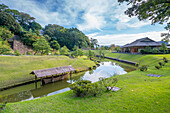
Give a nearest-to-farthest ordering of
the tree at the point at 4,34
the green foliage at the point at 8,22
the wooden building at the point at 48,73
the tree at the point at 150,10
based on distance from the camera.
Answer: the tree at the point at 150,10, the wooden building at the point at 48,73, the tree at the point at 4,34, the green foliage at the point at 8,22

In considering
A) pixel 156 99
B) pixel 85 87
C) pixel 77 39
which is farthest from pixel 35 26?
pixel 156 99

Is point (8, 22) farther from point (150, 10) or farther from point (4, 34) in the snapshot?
point (150, 10)

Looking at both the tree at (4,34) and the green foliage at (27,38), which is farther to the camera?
the green foliage at (27,38)

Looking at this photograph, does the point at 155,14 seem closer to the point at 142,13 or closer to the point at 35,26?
the point at 142,13

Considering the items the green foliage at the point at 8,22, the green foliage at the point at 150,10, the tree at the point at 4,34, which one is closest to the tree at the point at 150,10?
the green foliage at the point at 150,10

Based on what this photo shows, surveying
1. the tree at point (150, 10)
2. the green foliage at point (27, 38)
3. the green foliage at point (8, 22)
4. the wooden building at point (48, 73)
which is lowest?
the wooden building at point (48, 73)

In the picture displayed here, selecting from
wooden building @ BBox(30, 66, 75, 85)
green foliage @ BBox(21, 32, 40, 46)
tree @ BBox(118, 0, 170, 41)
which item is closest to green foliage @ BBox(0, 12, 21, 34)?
green foliage @ BBox(21, 32, 40, 46)

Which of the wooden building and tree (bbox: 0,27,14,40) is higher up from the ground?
tree (bbox: 0,27,14,40)

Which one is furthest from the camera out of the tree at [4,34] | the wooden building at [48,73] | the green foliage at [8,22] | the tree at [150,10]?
the green foliage at [8,22]

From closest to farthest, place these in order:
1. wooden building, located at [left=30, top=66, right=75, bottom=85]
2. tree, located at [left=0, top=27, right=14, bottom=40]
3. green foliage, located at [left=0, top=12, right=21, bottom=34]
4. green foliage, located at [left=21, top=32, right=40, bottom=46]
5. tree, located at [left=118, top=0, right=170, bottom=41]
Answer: tree, located at [left=118, top=0, right=170, bottom=41], wooden building, located at [left=30, top=66, right=75, bottom=85], tree, located at [left=0, top=27, right=14, bottom=40], green foliage, located at [left=0, top=12, right=21, bottom=34], green foliage, located at [left=21, top=32, right=40, bottom=46]

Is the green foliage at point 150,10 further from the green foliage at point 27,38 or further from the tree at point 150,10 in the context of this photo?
the green foliage at point 27,38

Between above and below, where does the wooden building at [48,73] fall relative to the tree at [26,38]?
below

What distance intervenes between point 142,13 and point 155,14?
1.00 meters

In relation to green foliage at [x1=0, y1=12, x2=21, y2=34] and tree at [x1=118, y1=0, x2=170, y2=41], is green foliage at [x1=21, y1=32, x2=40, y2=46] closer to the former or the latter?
green foliage at [x1=0, y1=12, x2=21, y2=34]
